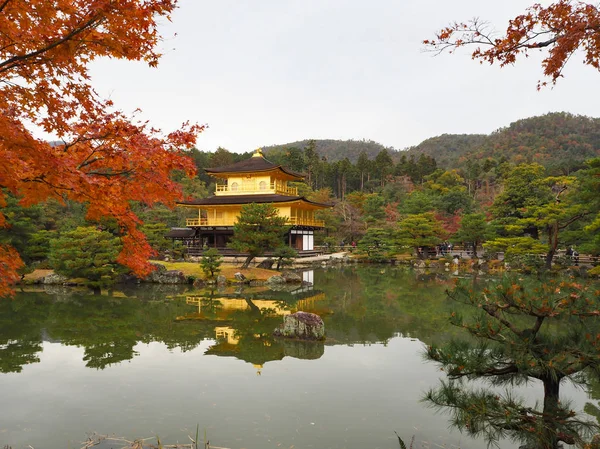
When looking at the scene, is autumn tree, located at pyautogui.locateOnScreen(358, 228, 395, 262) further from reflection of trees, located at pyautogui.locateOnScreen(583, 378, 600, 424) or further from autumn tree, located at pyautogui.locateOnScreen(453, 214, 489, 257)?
reflection of trees, located at pyautogui.locateOnScreen(583, 378, 600, 424)

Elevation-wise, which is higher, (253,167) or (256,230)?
(253,167)

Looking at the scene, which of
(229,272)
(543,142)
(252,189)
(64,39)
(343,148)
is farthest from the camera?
(343,148)

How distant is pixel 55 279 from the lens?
15.9 metres

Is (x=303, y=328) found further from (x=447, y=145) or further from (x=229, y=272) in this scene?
(x=447, y=145)

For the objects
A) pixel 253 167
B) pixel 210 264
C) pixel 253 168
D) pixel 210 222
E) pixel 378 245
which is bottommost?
pixel 210 264

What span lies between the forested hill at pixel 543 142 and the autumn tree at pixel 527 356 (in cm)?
5561

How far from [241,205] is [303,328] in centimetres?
1897

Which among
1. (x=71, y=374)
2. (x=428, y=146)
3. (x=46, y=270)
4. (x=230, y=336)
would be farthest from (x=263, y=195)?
(x=428, y=146)

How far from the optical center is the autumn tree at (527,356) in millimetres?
2918

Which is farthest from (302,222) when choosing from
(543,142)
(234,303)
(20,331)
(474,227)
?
(543,142)

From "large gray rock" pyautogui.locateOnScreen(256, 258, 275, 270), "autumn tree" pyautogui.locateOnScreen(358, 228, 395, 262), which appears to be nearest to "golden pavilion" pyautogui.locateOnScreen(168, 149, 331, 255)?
"autumn tree" pyautogui.locateOnScreen(358, 228, 395, 262)

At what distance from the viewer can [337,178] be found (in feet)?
194

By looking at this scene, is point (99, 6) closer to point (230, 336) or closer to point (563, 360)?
point (563, 360)

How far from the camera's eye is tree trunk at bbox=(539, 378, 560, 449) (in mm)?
2887
